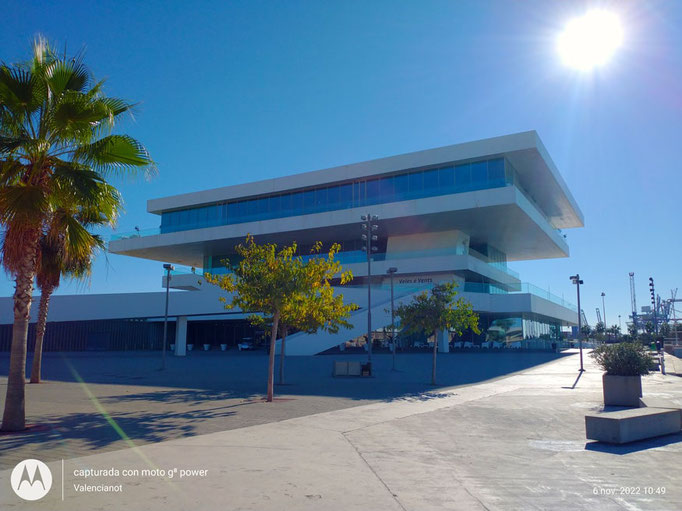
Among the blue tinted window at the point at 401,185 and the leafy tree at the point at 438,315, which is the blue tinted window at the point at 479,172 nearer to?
the blue tinted window at the point at 401,185

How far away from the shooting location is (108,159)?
10250mm

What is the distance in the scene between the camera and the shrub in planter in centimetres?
1345

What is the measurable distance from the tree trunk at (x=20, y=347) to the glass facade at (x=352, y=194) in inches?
1558

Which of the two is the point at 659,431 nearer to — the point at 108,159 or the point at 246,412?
the point at 246,412

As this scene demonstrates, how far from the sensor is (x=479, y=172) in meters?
46.1

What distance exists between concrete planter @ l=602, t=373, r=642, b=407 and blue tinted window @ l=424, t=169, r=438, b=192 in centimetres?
3530

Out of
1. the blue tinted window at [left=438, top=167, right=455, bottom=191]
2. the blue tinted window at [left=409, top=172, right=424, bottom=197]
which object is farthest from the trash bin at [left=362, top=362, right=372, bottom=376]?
the blue tinted window at [left=409, top=172, right=424, bottom=197]

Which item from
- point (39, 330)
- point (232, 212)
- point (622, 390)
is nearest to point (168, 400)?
point (39, 330)

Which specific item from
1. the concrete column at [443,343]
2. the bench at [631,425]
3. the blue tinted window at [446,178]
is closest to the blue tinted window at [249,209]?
the blue tinted window at [446,178]

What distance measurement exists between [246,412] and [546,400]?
326 inches

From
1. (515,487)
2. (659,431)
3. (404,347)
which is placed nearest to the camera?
(515,487)

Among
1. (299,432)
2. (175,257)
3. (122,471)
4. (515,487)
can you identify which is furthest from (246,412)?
(175,257)

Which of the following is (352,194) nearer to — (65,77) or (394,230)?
(394,230)

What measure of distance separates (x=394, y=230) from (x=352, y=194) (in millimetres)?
5454
